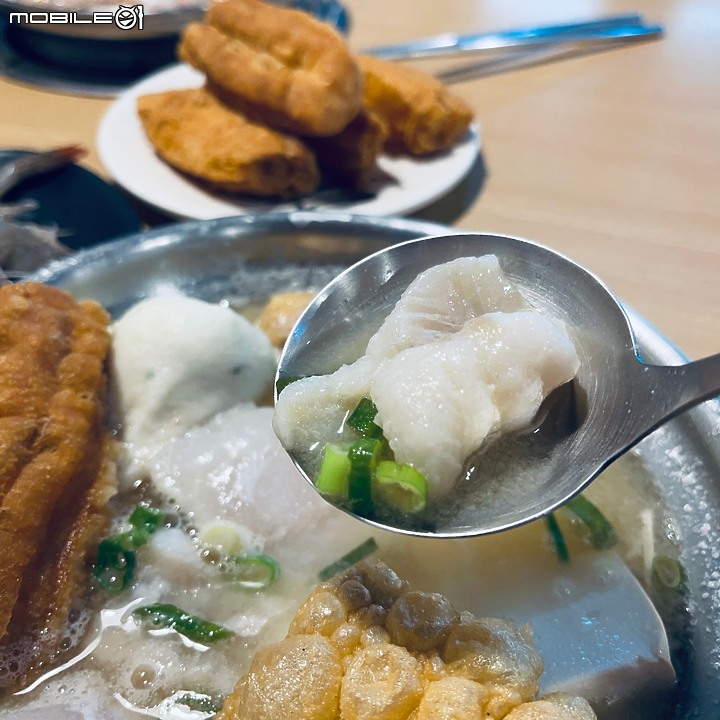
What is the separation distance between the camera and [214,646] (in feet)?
3.66

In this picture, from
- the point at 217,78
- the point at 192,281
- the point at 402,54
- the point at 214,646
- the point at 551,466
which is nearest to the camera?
the point at 551,466

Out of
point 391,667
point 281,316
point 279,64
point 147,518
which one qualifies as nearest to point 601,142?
point 279,64

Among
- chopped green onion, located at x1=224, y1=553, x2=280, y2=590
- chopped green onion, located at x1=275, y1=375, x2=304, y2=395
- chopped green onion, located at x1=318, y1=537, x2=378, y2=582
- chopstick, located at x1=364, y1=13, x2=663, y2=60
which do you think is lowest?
chopped green onion, located at x1=224, y1=553, x2=280, y2=590

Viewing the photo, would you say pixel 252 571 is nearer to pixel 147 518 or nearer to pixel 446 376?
pixel 147 518

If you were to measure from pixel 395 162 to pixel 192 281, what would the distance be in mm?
870

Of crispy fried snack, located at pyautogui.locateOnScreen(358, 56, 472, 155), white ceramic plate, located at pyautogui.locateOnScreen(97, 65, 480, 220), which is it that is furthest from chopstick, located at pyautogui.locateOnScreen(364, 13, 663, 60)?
white ceramic plate, located at pyautogui.locateOnScreen(97, 65, 480, 220)

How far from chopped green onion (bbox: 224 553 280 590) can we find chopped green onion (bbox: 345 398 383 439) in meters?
0.38

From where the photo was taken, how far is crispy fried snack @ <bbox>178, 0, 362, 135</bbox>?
195cm

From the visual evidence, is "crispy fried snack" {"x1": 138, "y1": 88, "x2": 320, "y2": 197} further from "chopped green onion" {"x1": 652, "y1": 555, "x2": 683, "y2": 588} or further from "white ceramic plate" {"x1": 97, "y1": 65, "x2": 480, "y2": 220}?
"chopped green onion" {"x1": 652, "y1": 555, "x2": 683, "y2": 588}

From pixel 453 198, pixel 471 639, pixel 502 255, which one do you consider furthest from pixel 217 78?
pixel 471 639

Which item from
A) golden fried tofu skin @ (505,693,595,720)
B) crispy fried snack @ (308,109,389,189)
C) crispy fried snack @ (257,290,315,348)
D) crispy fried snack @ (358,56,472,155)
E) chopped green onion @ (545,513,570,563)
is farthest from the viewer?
crispy fried snack @ (358,56,472,155)

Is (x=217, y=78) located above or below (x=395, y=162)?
above

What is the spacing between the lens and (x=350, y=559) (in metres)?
1.20

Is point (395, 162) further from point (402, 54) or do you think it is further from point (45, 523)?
point (45, 523)
